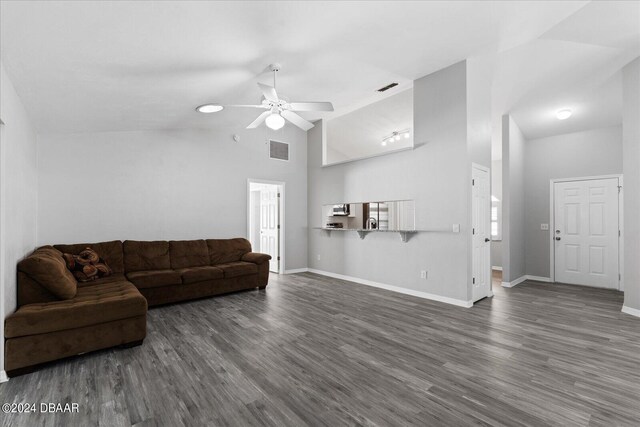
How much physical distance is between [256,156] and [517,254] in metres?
5.62

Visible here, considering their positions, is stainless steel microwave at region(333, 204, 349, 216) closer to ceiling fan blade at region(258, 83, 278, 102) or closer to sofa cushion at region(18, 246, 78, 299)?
ceiling fan blade at region(258, 83, 278, 102)

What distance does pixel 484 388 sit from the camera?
7.26ft

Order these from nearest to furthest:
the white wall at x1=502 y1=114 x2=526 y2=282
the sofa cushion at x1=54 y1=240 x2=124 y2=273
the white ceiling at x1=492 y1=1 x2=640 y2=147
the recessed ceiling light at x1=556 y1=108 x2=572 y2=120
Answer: the white ceiling at x1=492 y1=1 x2=640 y2=147, the sofa cushion at x1=54 y1=240 x2=124 y2=273, the recessed ceiling light at x1=556 y1=108 x2=572 y2=120, the white wall at x1=502 y1=114 x2=526 y2=282

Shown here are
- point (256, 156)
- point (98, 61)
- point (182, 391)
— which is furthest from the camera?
point (256, 156)

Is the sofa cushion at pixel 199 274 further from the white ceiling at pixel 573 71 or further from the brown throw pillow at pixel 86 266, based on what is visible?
the white ceiling at pixel 573 71

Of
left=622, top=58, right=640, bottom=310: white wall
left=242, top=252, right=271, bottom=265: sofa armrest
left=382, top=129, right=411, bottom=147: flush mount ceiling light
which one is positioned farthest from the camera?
left=382, top=129, right=411, bottom=147: flush mount ceiling light

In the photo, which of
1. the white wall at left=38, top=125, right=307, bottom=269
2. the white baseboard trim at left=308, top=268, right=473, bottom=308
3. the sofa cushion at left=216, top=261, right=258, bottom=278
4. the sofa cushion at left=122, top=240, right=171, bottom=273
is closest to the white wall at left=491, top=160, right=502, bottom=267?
the white baseboard trim at left=308, top=268, right=473, bottom=308

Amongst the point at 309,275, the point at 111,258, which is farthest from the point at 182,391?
the point at 309,275

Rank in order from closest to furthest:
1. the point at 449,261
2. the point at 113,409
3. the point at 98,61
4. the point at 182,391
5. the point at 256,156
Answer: the point at 113,409 → the point at 182,391 → the point at 98,61 → the point at 449,261 → the point at 256,156

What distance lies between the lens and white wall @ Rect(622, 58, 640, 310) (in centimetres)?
379

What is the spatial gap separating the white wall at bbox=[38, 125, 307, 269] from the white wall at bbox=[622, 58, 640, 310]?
546cm

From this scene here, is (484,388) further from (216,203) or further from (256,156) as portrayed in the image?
(256,156)

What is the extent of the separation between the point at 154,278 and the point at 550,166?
7439 mm

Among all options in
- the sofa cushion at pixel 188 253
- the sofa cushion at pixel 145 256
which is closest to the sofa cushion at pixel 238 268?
the sofa cushion at pixel 188 253
